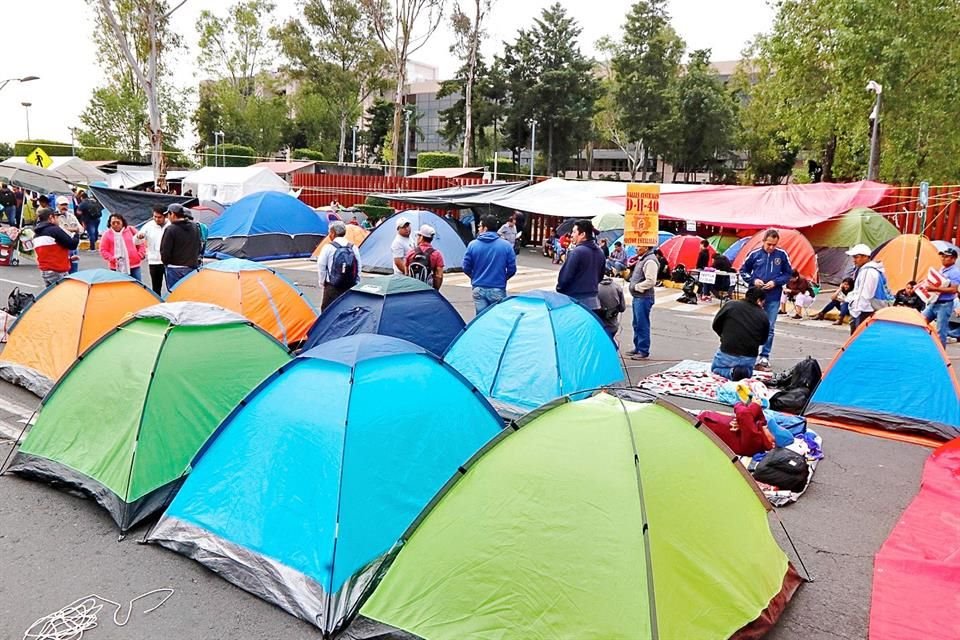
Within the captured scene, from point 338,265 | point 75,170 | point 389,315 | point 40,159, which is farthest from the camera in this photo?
point 75,170

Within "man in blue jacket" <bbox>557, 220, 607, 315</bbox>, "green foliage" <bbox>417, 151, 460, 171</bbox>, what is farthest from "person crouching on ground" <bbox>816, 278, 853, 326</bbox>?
"green foliage" <bbox>417, 151, 460, 171</bbox>

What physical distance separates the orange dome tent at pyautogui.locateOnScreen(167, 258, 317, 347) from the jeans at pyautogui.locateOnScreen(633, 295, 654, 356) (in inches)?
173

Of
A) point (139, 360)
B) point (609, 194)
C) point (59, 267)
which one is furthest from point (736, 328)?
point (609, 194)

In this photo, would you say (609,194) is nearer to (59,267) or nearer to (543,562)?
(59,267)

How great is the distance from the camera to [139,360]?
200 inches

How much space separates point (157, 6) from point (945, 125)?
25.7 m

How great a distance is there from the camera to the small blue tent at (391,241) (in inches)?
698

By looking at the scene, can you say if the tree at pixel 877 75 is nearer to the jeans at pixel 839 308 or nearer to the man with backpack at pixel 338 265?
the jeans at pixel 839 308

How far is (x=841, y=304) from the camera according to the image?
1344cm

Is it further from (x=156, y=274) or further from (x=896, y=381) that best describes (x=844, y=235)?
(x=156, y=274)

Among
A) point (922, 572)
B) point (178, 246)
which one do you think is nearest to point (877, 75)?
point (178, 246)

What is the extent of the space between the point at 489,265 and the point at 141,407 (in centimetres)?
474

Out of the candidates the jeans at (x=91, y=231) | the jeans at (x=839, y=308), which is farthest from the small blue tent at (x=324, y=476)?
the jeans at (x=91, y=231)

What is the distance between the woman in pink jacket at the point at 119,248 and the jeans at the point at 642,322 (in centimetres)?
717
